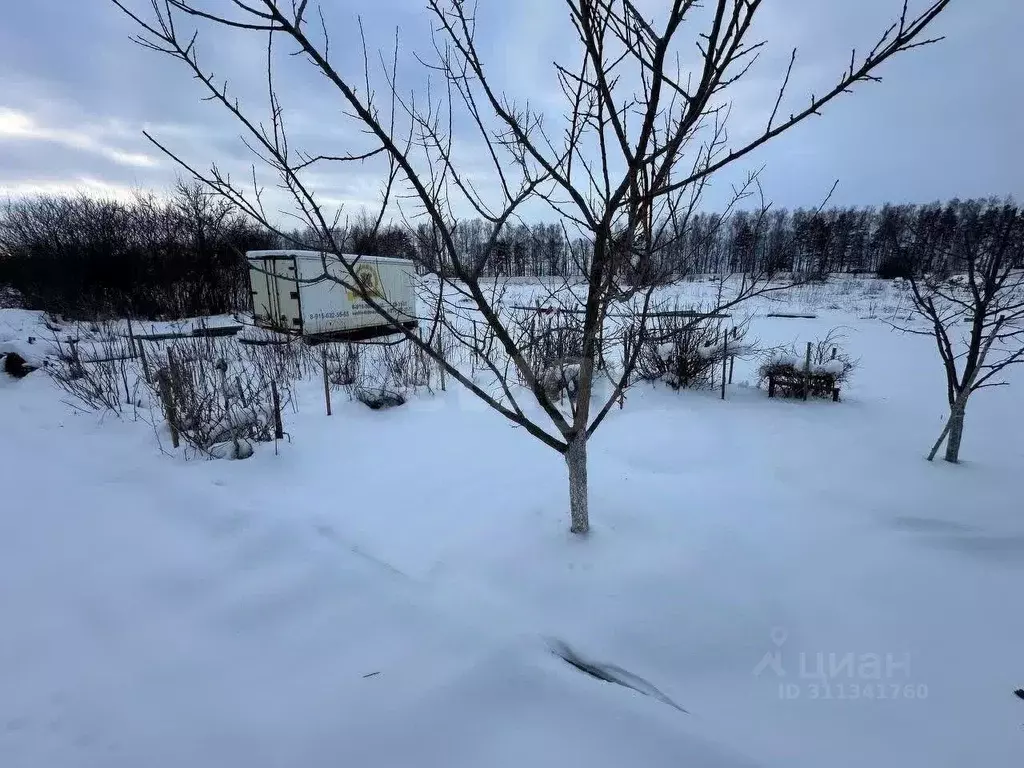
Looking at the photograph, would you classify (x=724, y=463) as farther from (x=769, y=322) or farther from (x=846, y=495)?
(x=769, y=322)

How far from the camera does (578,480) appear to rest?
8.31 ft

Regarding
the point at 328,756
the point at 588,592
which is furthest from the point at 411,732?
the point at 588,592

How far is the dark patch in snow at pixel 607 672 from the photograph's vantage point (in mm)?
1811

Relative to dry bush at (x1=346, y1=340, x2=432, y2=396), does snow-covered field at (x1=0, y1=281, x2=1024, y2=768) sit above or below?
below

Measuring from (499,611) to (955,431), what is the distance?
4.48 m

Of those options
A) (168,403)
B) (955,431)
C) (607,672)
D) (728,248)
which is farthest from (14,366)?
(955,431)

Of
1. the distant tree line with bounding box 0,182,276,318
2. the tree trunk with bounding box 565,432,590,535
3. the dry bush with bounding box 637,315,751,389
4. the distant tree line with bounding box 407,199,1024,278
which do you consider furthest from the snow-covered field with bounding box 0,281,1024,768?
the distant tree line with bounding box 0,182,276,318

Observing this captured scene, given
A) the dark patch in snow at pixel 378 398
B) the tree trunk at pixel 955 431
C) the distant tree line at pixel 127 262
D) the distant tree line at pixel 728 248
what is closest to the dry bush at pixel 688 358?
the distant tree line at pixel 728 248

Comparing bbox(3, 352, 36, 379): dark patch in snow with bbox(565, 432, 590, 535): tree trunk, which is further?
bbox(3, 352, 36, 379): dark patch in snow

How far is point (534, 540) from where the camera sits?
2.75 meters

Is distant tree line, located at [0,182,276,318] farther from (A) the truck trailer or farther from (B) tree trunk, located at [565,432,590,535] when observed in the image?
(B) tree trunk, located at [565,432,590,535]
